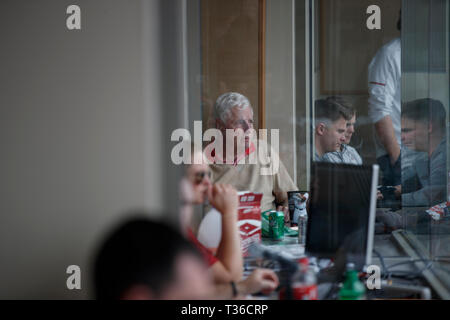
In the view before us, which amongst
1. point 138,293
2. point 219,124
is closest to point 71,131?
point 138,293

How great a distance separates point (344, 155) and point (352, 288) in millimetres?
700

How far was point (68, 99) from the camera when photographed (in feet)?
3.99

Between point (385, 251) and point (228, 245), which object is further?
point (385, 251)

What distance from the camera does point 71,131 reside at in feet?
3.97

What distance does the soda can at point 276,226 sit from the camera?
177 centimetres

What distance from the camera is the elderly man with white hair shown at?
6.17ft

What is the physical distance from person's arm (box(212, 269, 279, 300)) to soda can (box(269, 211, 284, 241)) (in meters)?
0.51

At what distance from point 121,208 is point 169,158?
19 cm

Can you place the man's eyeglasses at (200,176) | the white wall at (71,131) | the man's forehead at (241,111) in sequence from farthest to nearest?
the man's forehead at (241,111)
the man's eyeglasses at (200,176)
the white wall at (71,131)

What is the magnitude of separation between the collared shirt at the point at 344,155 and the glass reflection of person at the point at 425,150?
0.32 meters

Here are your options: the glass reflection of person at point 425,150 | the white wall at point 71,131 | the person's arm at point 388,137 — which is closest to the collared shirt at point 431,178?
the glass reflection of person at point 425,150

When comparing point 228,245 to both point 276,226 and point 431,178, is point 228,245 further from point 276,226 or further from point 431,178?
point 431,178

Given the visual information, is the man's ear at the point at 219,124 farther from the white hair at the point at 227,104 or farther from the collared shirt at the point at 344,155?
the collared shirt at the point at 344,155
